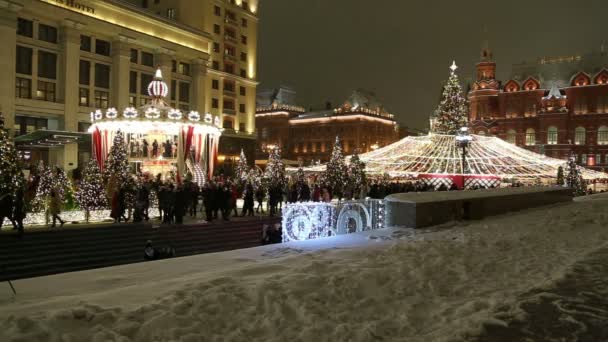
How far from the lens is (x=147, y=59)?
4456cm

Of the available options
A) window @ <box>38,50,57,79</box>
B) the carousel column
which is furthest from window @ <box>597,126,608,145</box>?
window @ <box>38,50,57,79</box>

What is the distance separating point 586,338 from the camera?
414cm

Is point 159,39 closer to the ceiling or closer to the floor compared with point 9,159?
closer to the ceiling

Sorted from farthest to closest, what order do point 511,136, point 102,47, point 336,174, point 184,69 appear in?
point 511,136
point 184,69
point 102,47
point 336,174

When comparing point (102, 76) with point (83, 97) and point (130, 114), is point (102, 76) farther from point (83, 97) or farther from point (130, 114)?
point (130, 114)

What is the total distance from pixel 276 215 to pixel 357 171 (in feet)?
30.1

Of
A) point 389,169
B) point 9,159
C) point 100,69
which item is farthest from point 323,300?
point 100,69

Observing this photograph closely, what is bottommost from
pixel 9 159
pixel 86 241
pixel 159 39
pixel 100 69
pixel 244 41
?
pixel 86 241

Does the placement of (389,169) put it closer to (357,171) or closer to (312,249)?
(357,171)

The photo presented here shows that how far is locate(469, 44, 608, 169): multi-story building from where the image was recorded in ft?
218

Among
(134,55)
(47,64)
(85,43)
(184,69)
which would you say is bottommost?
(47,64)

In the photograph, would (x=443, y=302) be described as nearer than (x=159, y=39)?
Yes

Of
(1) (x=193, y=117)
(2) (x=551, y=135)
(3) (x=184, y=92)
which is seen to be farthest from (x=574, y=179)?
(2) (x=551, y=135)

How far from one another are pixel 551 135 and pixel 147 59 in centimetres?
5554
